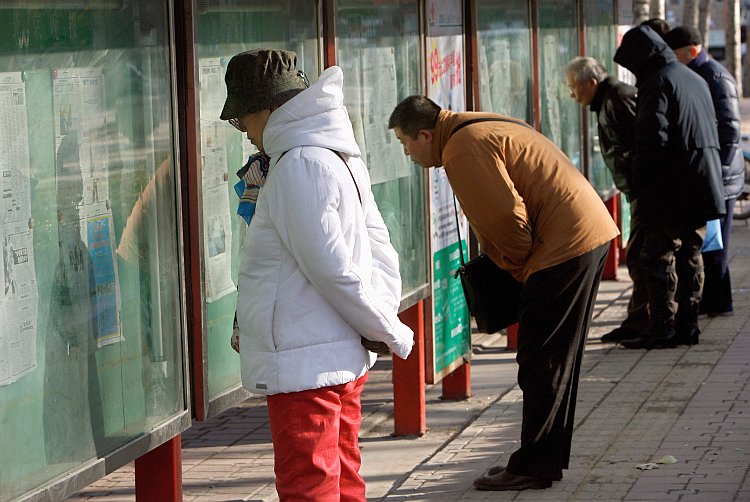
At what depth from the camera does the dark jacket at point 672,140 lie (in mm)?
8211

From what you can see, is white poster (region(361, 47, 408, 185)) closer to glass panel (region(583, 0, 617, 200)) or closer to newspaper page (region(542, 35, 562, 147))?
newspaper page (region(542, 35, 562, 147))

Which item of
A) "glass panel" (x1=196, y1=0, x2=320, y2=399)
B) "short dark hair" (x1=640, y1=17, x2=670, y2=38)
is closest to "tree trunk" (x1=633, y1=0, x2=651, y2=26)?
"short dark hair" (x1=640, y1=17, x2=670, y2=38)

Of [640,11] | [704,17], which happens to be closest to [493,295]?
[640,11]

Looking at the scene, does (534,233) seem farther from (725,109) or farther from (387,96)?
(725,109)

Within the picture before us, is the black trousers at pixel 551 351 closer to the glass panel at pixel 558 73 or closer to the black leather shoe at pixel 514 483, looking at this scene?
the black leather shoe at pixel 514 483

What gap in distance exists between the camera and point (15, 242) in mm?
3510

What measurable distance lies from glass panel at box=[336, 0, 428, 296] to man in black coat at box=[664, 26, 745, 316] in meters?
3.22

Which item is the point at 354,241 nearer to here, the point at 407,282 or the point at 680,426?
the point at 407,282

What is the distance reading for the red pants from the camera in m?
3.71

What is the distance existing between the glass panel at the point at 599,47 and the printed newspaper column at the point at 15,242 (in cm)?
776

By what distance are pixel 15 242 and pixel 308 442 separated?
0.94 metres

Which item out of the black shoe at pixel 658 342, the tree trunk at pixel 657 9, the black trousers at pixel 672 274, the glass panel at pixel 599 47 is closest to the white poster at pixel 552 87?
the glass panel at pixel 599 47

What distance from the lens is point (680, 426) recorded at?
6.59 meters

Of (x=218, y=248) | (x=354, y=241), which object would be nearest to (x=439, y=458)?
(x=218, y=248)
